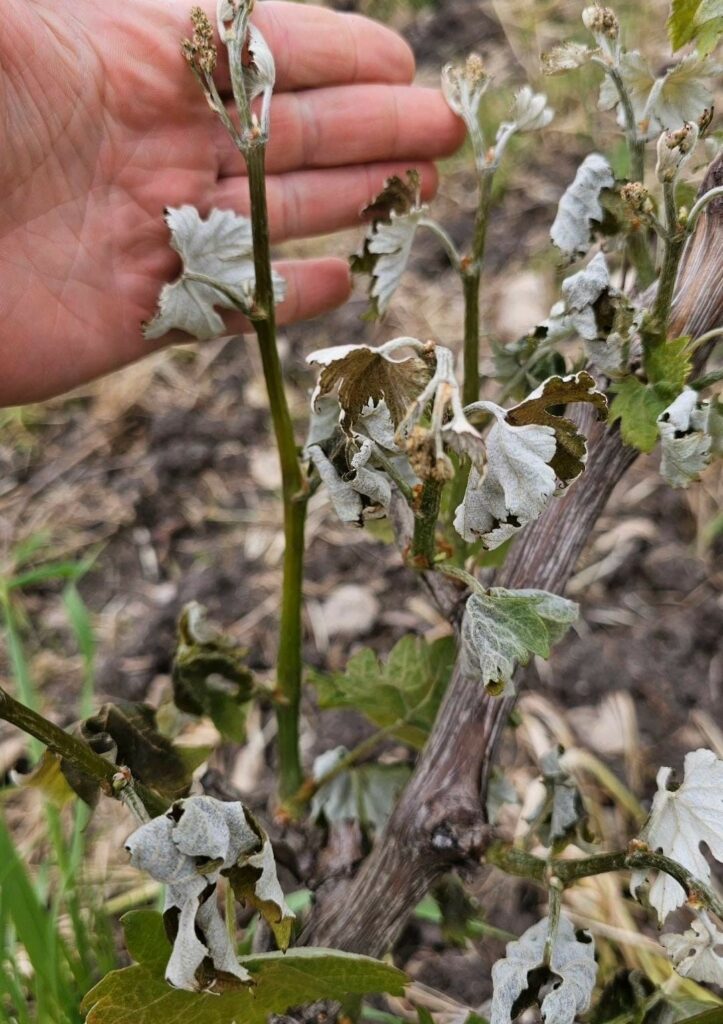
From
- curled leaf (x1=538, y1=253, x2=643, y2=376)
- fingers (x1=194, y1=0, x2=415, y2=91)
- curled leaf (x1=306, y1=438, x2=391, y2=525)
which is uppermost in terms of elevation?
fingers (x1=194, y1=0, x2=415, y2=91)

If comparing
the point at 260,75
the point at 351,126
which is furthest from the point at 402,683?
the point at 351,126

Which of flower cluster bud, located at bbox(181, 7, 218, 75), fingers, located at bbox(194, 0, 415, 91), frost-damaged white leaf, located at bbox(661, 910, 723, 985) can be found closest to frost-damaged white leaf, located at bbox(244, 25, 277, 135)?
flower cluster bud, located at bbox(181, 7, 218, 75)

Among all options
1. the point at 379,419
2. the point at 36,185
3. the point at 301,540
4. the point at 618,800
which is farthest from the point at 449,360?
the point at 618,800

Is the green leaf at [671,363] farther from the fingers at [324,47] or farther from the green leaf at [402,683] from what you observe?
the fingers at [324,47]

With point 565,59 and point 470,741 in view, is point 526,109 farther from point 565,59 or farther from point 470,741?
point 470,741

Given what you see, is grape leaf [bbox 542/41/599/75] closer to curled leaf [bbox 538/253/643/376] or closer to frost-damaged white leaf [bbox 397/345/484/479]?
curled leaf [bbox 538/253/643/376]
